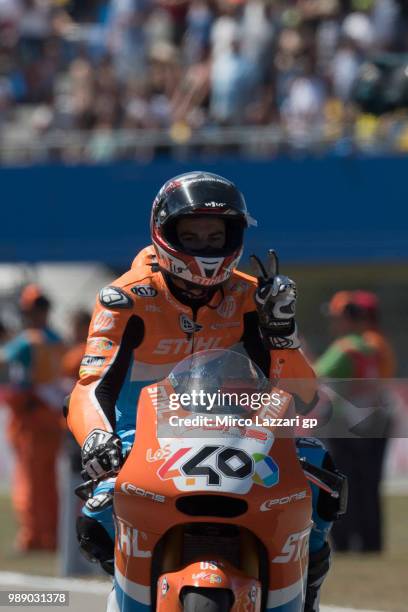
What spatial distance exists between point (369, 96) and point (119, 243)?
744cm

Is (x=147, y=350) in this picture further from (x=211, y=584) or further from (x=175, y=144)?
(x=175, y=144)

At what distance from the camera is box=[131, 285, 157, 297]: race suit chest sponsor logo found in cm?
575

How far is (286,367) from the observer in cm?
556

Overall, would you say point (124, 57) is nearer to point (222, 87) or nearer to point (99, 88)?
point (99, 88)

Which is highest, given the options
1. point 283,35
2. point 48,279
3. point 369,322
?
point 283,35

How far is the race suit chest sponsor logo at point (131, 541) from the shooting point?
4.69m

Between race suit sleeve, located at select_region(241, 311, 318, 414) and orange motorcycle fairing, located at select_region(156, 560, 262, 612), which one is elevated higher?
race suit sleeve, located at select_region(241, 311, 318, 414)

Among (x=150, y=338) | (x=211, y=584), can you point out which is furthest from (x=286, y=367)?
(x=211, y=584)

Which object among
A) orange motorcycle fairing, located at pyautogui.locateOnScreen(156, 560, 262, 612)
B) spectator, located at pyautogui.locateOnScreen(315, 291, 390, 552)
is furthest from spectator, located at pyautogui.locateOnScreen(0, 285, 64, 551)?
orange motorcycle fairing, located at pyautogui.locateOnScreen(156, 560, 262, 612)

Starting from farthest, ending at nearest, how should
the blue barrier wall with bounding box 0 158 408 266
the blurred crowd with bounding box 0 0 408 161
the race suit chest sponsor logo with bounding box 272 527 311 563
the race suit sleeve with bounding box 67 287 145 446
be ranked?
the blue barrier wall with bounding box 0 158 408 266, the blurred crowd with bounding box 0 0 408 161, the race suit sleeve with bounding box 67 287 145 446, the race suit chest sponsor logo with bounding box 272 527 311 563

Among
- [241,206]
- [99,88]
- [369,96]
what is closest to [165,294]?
[241,206]

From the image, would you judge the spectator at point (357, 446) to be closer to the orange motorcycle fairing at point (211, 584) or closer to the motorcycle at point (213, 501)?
the motorcycle at point (213, 501)

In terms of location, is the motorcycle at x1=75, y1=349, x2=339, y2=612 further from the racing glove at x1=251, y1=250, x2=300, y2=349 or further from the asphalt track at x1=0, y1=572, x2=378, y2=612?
the asphalt track at x1=0, y1=572, x2=378, y2=612

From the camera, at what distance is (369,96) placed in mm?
10727
